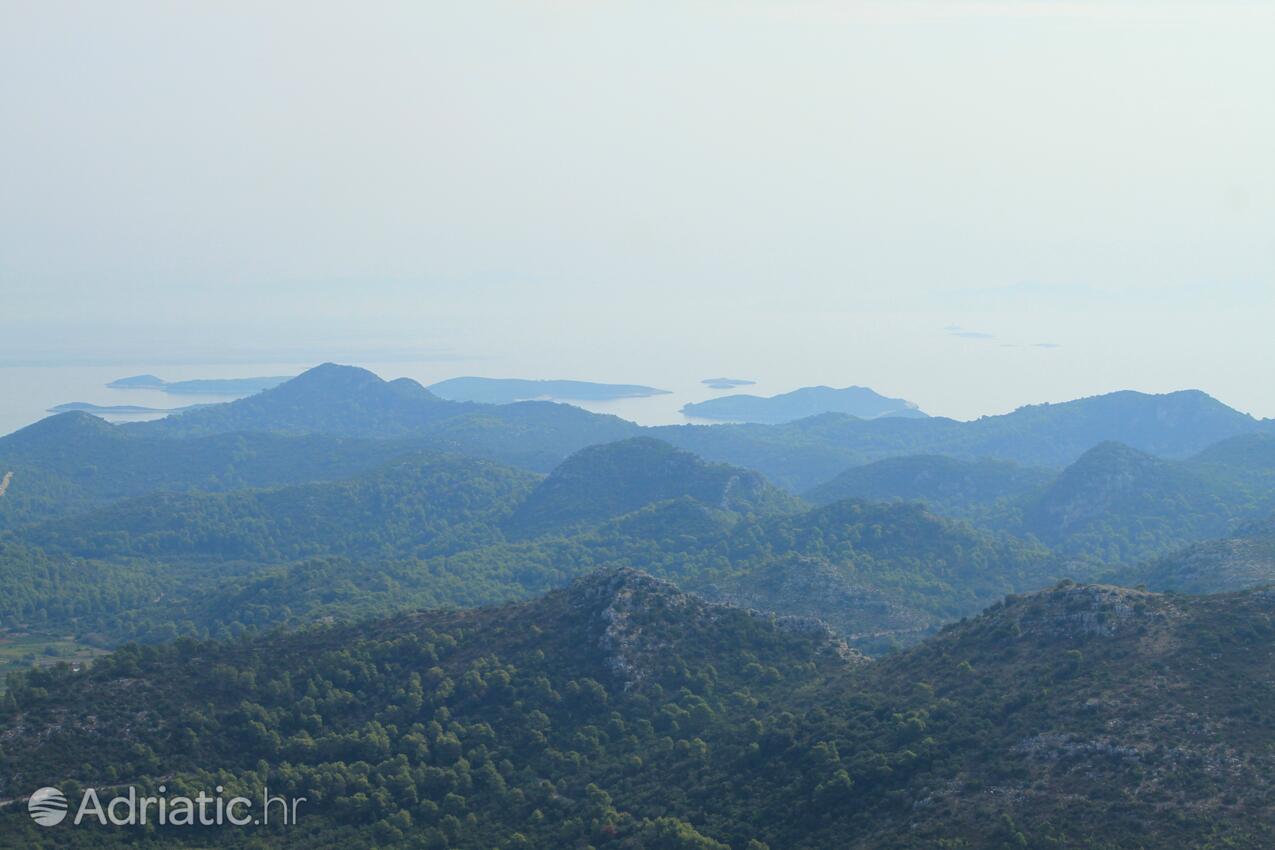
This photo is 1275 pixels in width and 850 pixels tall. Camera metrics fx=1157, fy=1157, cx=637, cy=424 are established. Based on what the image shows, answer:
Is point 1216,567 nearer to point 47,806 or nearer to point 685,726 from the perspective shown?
point 685,726

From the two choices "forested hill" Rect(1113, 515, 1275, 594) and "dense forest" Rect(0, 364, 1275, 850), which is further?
"forested hill" Rect(1113, 515, 1275, 594)

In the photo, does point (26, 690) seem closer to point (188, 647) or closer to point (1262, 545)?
point (188, 647)

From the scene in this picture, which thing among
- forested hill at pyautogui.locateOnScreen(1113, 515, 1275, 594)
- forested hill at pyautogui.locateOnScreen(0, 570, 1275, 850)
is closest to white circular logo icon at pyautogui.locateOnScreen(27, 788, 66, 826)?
forested hill at pyautogui.locateOnScreen(0, 570, 1275, 850)

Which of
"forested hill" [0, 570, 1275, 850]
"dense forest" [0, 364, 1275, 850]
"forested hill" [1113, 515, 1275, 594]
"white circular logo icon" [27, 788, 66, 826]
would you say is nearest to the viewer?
"forested hill" [0, 570, 1275, 850]

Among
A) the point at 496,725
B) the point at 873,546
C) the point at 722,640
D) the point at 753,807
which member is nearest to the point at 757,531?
the point at 873,546

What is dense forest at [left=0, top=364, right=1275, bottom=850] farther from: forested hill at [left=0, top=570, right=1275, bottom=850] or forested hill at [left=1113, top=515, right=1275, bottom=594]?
forested hill at [left=1113, top=515, right=1275, bottom=594]

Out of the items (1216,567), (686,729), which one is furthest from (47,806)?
(1216,567)
